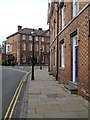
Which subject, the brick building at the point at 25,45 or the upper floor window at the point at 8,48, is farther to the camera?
the upper floor window at the point at 8,48

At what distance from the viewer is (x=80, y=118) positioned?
7.93 m

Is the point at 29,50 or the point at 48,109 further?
the point at 29,50

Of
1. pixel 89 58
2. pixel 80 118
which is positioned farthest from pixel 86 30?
pixel 80 118

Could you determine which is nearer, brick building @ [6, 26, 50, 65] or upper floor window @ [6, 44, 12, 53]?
brick building @ [6, 26, 50, 65]

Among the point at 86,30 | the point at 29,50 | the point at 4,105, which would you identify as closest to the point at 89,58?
the point at 86,30

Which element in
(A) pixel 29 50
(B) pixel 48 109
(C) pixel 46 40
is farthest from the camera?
(C) pixel 46 40

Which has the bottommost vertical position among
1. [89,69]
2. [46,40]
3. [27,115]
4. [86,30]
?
[27,115]

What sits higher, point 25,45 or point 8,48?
point 25,45

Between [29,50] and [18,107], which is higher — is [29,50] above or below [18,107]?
above

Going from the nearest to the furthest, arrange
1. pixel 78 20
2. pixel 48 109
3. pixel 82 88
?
1. pixel 48 109
2. pixel 82 88
3. pixel 78 20

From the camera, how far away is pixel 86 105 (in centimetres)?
1001

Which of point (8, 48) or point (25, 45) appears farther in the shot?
point (8, 48)

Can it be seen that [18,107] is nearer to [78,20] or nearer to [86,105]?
[86,105]

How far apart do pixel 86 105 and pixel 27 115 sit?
2475 millimetres
